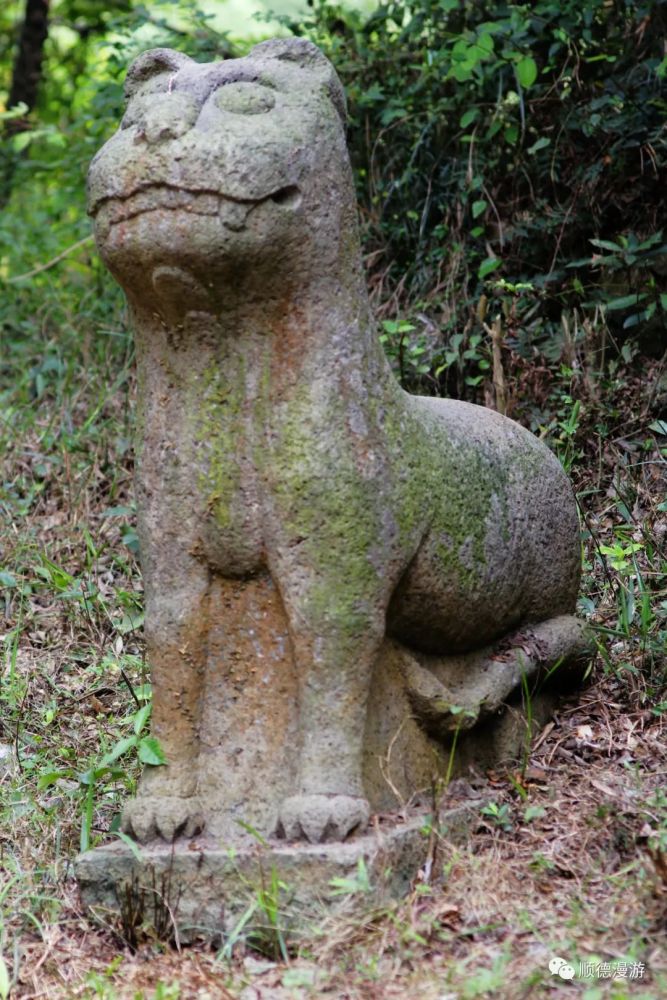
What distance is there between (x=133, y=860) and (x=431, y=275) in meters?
3.58

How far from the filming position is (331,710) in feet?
9.37

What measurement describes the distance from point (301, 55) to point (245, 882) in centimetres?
187

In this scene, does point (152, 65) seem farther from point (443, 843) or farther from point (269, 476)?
point (443, 843)

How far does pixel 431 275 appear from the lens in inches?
229

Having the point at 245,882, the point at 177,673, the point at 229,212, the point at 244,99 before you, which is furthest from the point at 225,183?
the point at 245,882

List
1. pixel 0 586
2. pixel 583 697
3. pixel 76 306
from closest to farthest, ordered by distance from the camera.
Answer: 1. pixel 583 697
2. pixel 0 586
3. pixel 76 306

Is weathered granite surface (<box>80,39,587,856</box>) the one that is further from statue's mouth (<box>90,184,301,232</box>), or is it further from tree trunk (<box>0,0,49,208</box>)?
tree trunk (<box>0,0,49,208</box>)

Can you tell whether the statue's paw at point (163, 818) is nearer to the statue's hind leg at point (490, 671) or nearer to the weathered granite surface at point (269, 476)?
the weathered granite surface at point (269, 476)

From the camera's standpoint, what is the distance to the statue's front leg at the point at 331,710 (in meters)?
2.82

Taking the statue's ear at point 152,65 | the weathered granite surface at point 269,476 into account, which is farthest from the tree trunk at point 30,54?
the weathered granite surface at point 269,476

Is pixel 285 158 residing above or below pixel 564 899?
above

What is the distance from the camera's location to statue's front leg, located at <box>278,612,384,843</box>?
2824 mm

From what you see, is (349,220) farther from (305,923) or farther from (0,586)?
(0,586)

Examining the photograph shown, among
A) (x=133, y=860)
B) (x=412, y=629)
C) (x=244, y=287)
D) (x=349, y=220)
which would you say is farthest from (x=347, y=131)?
(x=133, y=860)
